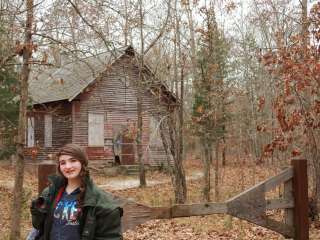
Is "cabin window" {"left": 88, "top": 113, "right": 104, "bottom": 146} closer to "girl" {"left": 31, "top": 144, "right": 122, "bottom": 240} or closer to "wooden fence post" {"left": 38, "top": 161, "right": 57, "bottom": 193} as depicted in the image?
"wooden fence post" {"left": 38, "top": 161, "right": 57, "bottom": 193}

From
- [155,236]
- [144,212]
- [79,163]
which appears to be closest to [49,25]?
[155,236]

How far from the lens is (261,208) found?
16.1 ft

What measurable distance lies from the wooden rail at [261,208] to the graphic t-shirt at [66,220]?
1202mm

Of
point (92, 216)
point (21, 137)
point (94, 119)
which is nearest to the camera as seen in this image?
point (92, 216)

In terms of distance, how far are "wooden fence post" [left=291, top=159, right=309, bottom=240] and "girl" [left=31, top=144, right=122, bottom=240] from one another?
2.73 metres

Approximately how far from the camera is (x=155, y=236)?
27.7ft

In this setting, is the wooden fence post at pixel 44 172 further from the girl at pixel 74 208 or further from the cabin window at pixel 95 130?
the cabin window at pixel 95 130

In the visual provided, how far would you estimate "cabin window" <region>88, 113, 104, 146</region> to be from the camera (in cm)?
2611

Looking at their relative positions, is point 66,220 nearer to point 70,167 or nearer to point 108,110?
point 70,167

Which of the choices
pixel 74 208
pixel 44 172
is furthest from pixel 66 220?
pixel 44 172

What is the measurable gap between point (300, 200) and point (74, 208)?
2964 mm

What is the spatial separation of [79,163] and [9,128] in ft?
51.7

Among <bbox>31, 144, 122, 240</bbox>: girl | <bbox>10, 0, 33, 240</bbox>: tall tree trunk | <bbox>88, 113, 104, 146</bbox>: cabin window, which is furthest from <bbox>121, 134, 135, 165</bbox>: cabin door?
<bbox>31, 144, 122, 240</bbox>: girl

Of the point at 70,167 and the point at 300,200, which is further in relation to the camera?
the point at 300,200
